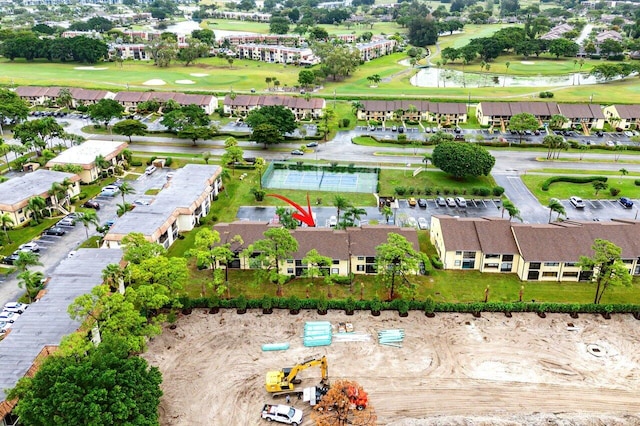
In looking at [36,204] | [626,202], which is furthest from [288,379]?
[626,202]

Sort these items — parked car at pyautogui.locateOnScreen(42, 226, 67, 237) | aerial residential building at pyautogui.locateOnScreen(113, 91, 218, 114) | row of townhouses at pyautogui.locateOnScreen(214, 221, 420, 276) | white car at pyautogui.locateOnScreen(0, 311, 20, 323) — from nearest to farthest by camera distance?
white car at pyautogui.locateOnScreen(0, 311, 20, 323)
row of townhouses at pyautogui.locateOnScreen(214, 221, 420, 276)
parked car at pyautogui.locateOnScreen(42, 226, 67, 237)
aerial residential building at pyautogui.locateOnScreen(113, 91, 218, 114)

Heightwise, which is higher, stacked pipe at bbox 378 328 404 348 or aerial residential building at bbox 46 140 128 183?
aerial residential building at bbox 46 140 128 183

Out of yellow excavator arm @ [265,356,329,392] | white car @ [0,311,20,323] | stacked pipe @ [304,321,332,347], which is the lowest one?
stacked pipe @ [304,321,332,347]

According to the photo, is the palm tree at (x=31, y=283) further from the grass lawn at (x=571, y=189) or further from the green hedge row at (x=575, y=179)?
the green hedge row at (x=575, y=179)

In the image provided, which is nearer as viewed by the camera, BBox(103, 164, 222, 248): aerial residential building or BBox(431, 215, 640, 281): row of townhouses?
BBox(431, 215, 640, 281): row of townhouses

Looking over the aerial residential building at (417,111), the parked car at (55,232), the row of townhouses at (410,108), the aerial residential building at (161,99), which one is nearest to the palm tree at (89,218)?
the parked car at (55,232)

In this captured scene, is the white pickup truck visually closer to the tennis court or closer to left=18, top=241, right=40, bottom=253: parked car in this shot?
left=18, top=241, right=40, bottom=253: parked car

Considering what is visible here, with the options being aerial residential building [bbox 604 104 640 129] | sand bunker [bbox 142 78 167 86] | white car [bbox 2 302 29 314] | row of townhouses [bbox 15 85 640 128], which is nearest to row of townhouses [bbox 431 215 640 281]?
white car [bbox 2 302 29 314]
